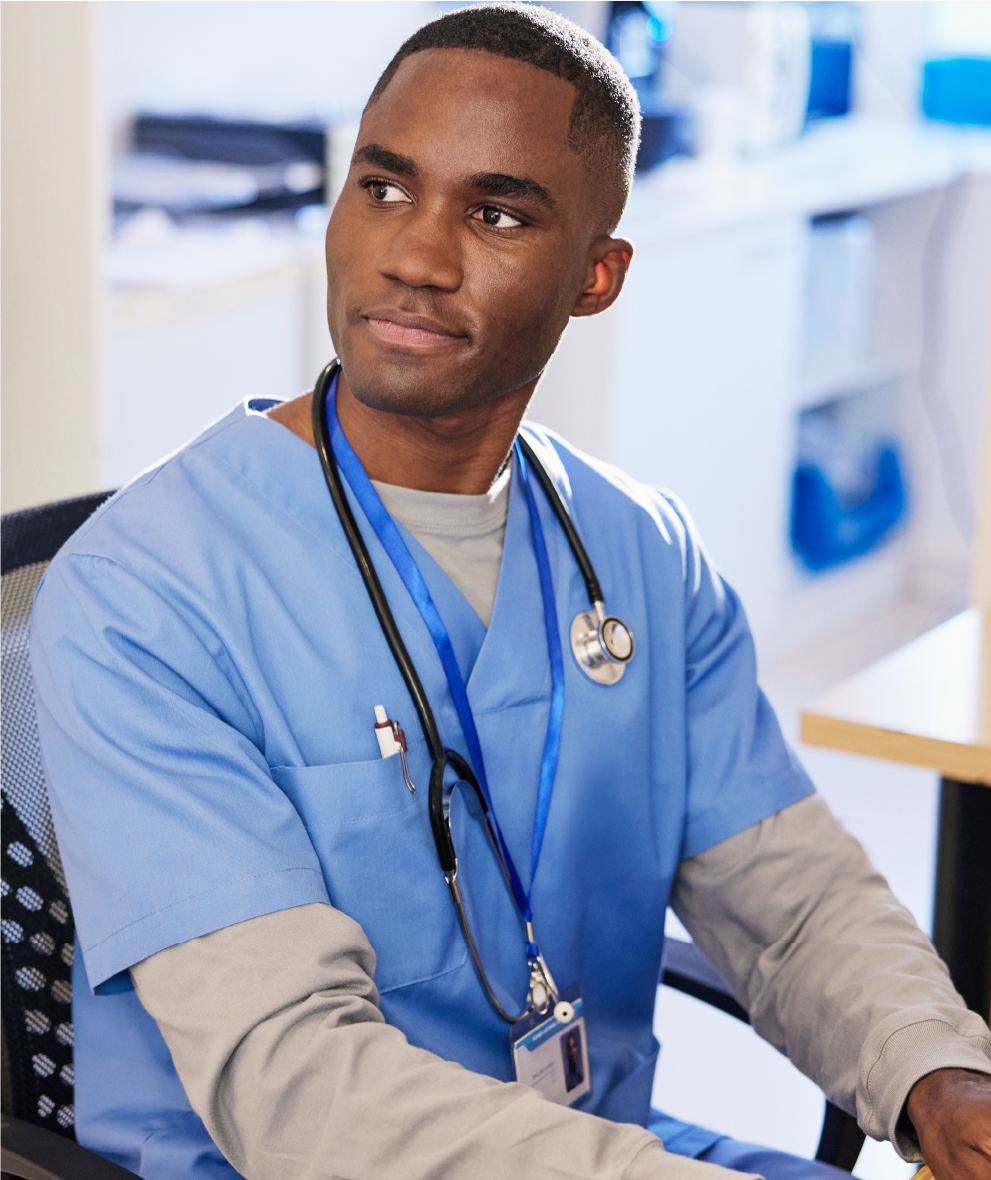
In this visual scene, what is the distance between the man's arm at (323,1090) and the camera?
89cm

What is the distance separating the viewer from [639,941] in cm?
122

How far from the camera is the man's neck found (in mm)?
1138

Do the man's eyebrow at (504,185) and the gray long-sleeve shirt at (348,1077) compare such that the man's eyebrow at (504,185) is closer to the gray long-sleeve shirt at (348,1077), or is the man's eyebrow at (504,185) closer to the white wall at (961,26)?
the gray long-sleeve shirt at (348,1077)

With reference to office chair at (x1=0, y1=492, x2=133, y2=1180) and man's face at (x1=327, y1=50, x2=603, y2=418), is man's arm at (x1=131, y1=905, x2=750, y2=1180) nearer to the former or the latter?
office chair at (x1=0, y1=492, x2=133, y2=1180)

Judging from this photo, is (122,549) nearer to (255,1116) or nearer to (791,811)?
(255,1116)

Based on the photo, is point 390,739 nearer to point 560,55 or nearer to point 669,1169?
point 669,1169

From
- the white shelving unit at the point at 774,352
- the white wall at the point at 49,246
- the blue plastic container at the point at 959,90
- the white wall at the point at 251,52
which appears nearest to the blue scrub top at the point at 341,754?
the white wall at the point at 49,246

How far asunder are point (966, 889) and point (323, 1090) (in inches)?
26.6

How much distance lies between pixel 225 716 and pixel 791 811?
46 centimetres

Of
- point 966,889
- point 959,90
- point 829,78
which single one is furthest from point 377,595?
point 959,90

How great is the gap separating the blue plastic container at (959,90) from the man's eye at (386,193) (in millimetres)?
3173

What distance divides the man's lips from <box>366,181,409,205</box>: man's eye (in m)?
0.08

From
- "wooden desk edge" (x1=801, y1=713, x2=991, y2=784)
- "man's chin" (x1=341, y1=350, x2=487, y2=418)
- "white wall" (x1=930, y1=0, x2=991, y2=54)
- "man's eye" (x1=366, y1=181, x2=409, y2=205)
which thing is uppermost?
"white wall" (x1=930, y1=0, x2=991, y2=54)

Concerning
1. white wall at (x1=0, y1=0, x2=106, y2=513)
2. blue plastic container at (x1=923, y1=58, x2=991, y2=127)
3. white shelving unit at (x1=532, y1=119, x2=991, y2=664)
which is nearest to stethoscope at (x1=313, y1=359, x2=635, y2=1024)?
white wall at (x1=0, y1=0, x2=106, y2=513)
